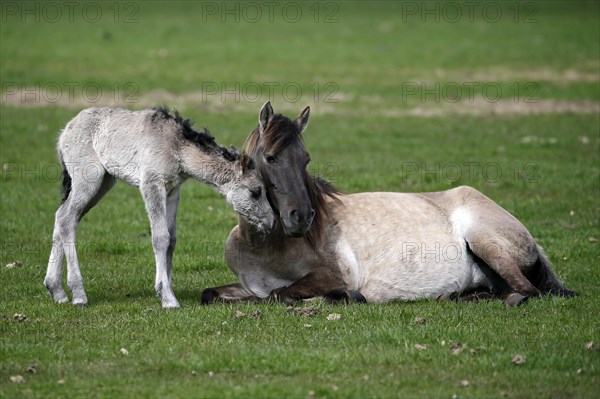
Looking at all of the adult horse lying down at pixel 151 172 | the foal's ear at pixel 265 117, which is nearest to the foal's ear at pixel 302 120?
the foal's ear at pixel 265 117

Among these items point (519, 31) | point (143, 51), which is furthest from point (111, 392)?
point (519, 31)

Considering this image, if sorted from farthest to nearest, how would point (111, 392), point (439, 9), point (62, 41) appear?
point (439, 9) → point (62, 41) → point (111, 392)

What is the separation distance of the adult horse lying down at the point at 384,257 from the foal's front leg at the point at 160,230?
0.55m

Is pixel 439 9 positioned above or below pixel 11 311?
below

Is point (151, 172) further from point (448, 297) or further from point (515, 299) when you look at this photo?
point (515, 299)

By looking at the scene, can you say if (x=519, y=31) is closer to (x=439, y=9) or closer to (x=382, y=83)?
(x=439, y=9)

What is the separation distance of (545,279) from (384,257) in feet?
5.67

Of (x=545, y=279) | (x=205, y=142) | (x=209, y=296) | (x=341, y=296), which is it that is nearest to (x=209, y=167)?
(x=205, y=142)

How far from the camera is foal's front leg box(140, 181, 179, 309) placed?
29.1 feet

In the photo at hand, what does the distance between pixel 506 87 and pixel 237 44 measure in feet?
42.5

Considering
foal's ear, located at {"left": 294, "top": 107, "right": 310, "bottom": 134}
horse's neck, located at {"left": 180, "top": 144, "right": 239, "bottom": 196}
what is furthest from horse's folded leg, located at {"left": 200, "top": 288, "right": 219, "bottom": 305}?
foal's ear, located at {"left": 294, "top": 107, "right": 310, "bottom": 134}

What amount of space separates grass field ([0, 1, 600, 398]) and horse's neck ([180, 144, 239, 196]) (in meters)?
1.23

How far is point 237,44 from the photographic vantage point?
122ft

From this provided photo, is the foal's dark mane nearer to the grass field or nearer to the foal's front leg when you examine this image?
the foal's front leg
